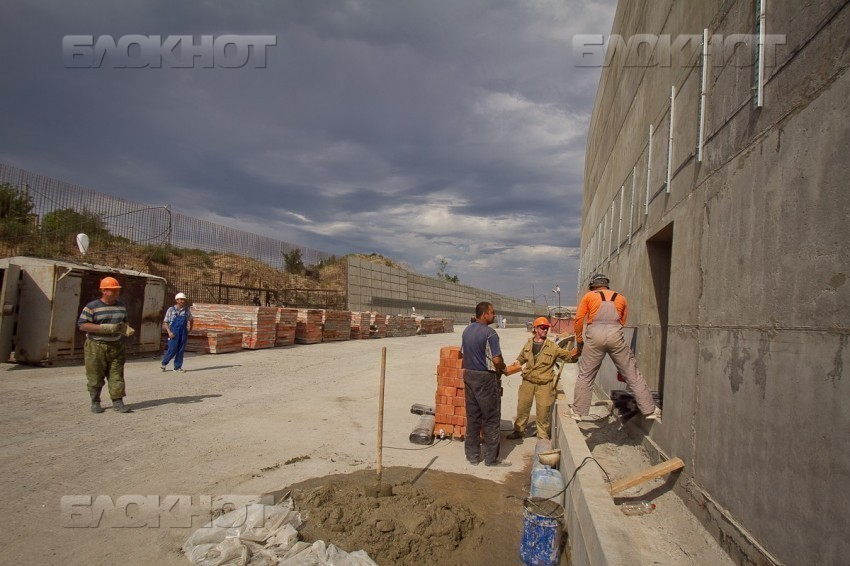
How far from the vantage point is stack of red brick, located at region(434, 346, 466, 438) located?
276 inches

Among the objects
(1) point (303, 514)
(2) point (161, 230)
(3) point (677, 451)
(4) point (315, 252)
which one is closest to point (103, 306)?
(1) point (303, 514)

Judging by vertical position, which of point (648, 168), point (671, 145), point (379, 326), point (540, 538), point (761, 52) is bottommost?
point (540, 538)

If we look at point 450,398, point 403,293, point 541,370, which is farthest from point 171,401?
point 403,293

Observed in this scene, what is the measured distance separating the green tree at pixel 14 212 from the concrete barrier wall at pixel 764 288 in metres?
22.1

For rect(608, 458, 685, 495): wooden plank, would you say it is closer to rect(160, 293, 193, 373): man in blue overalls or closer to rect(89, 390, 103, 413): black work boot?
rect(89, 390, 103, 413): black work boot

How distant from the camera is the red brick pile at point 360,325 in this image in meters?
24.0

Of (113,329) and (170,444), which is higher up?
(113,329)

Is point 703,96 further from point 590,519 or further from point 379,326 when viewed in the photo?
point 379,326

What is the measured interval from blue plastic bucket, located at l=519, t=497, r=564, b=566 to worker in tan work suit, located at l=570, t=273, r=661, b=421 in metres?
1.82

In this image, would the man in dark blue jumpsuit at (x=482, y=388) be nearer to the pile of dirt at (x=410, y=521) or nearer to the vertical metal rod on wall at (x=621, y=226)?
the pile of dirt at (x=410, y=521)

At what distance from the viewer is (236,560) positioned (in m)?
3.30

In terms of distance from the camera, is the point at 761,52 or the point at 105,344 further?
the point at 105,344

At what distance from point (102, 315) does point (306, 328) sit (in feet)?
41.7

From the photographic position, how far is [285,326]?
1831cm
